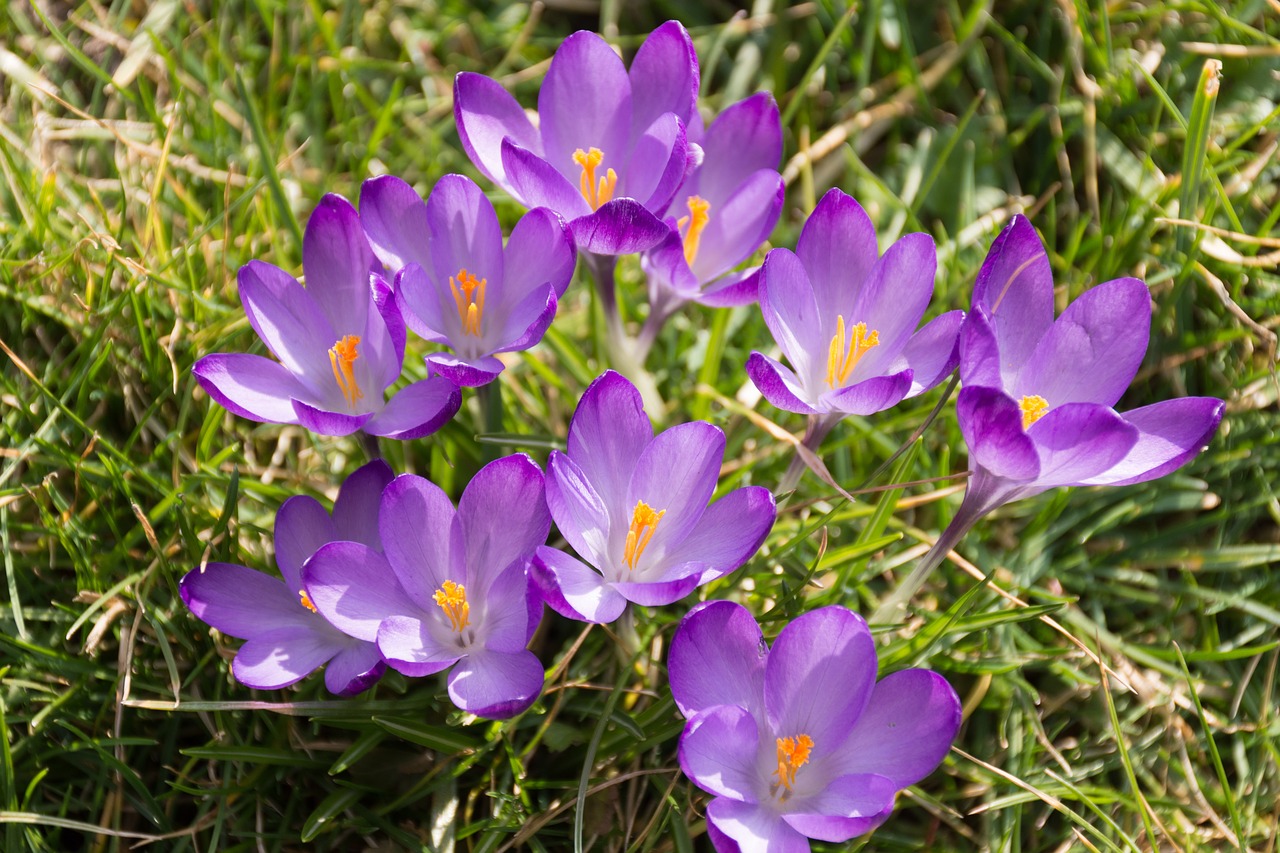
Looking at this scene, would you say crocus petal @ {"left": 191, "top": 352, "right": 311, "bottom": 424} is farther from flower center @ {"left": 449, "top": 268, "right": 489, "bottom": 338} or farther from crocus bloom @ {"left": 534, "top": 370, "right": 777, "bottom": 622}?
crocus bloom @ {"left": 534, "top": 370, "right": 777, "bottom": 622}

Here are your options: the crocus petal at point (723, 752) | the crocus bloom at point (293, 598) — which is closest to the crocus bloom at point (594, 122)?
the crocus bloom at point (293, 598)

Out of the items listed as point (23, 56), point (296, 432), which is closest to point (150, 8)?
point (23, 56)

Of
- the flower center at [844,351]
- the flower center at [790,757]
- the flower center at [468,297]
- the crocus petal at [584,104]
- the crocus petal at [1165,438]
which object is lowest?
the flower center at [790,757]

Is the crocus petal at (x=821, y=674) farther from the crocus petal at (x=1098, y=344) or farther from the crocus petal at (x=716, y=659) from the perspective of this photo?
the crocus petal at (x=1098, y=344)

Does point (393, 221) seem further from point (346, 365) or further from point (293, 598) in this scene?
point (293, 598)

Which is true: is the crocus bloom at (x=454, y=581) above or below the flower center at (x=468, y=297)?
below

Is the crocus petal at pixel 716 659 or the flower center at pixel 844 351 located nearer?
the crocus petal at pixel 716 659

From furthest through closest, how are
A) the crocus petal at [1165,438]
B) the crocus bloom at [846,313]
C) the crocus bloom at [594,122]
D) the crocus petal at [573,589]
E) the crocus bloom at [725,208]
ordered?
the crocus bloom at [725,208]
the crocus bloom at [594,122]
the crocus bloom at [846,313]
the crocus petal at [1165,438]
the crocus petal at [573,589]
